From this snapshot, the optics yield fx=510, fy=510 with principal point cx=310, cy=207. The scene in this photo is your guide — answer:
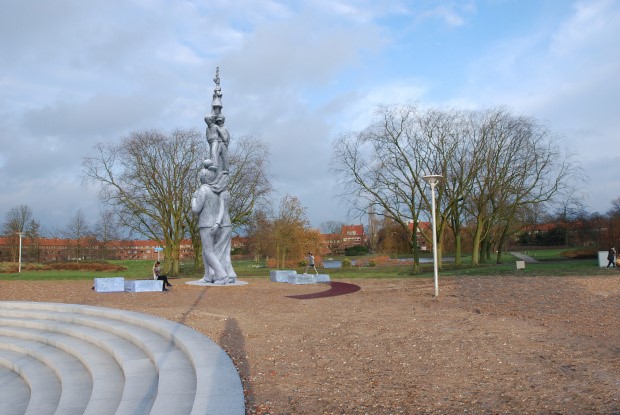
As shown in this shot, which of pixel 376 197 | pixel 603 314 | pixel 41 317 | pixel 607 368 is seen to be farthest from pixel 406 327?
pixel 376 197

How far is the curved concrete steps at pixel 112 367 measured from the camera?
219 inches

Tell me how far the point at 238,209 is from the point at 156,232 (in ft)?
19.2

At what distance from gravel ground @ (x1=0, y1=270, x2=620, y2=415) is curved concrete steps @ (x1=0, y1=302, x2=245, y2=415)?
1.46ft

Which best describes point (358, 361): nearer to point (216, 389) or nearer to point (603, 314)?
point (216, 389)

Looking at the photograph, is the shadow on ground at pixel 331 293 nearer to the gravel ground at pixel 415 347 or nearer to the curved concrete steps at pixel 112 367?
the gravel ground at pixel 415 347

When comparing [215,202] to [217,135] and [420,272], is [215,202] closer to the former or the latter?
[217,135]

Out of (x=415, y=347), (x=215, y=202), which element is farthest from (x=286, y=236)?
(x=415, y=347)

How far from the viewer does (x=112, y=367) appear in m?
7.80

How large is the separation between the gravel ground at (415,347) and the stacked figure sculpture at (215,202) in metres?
3.68

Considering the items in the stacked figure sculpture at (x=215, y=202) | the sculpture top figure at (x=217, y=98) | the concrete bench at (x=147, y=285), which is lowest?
the concrete bench at (x=147, y=285)

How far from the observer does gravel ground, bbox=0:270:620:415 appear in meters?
5.46

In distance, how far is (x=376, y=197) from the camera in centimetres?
3281

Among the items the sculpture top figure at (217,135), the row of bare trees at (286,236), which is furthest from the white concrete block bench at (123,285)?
the row of bare trees at (286,236)

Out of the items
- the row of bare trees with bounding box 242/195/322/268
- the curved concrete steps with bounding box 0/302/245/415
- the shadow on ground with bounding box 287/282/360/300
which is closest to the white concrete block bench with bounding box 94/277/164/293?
the shadow on ground with bounding box 287/282/360/300
